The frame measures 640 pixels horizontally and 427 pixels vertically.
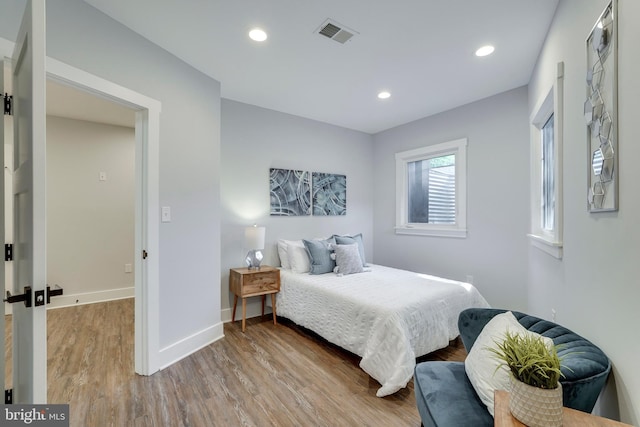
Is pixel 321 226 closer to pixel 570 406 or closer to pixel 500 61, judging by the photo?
pixel 500 61

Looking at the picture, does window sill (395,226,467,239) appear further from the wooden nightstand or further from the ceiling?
the wooden nightstand

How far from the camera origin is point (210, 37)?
7.25 feet

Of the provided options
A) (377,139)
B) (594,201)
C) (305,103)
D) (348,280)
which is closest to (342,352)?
(348,280)

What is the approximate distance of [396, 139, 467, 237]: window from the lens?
363 cm

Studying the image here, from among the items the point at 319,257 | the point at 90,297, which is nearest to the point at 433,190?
the point at 319,257

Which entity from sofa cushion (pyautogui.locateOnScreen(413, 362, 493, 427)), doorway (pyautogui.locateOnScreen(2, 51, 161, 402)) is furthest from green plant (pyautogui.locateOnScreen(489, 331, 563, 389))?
doorway (pyautogui.locateOnScreen(2, 51, 161, 402))

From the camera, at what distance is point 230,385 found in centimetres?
212

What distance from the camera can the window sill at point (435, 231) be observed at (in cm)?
360

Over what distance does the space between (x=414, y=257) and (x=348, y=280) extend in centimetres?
153

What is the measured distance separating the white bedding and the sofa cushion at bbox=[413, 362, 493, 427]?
510mm

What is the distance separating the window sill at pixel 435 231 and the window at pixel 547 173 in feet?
2.71

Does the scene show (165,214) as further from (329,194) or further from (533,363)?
(533,363)

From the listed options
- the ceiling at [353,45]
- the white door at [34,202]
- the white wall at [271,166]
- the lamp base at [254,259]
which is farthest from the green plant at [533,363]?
the white wall at [271,166]

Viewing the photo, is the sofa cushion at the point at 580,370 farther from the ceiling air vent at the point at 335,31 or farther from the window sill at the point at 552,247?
A: the ceiling air vent at the point at 335,31
